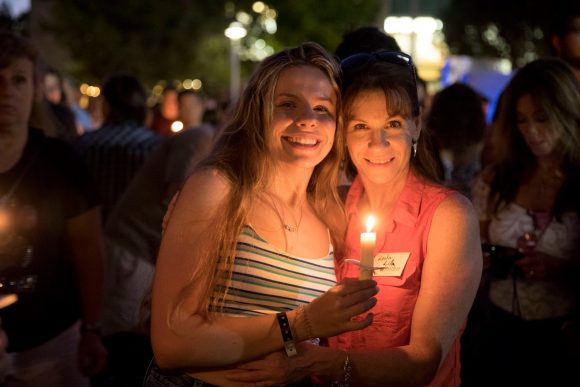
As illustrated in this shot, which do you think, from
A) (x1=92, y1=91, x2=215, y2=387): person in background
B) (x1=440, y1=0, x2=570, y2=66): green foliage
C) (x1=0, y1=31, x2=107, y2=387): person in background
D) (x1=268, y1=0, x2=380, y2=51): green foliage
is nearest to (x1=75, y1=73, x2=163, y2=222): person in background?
(x1=92, y1=91, x2=215, y2=387): person in background

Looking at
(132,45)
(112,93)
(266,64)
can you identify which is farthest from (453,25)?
(266,64)

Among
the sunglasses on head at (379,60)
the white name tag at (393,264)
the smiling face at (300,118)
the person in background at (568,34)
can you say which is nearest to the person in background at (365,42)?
the sunglasses on head at (379,60)

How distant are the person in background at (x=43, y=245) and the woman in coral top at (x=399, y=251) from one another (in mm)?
1299

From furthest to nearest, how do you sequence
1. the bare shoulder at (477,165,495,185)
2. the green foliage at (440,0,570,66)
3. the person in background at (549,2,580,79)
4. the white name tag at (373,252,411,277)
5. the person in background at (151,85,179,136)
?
the green foliage at (440,0,570,66) < the person in background at (151,85,179,136) < the person in background at (549,2,580,79) < the bare shoulder at (477,165,495,185) < the white name tag at (373,252,411,277)

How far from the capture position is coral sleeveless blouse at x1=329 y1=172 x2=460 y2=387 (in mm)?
3102

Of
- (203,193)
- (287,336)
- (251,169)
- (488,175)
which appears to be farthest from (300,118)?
(488,175)

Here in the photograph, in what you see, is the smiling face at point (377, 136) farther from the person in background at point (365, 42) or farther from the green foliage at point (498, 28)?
the green foliage at point (498, 28)

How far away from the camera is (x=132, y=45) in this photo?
35406mm

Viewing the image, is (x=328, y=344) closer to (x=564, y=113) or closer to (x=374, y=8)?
(x=564, y=113)

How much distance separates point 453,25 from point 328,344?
139 feet

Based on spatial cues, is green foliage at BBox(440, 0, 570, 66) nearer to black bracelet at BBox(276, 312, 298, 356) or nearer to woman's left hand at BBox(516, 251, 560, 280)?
woman's left hand at BBox(516, 251, 560, 280)

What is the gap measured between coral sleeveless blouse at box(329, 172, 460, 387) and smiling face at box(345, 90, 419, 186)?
0.47ft

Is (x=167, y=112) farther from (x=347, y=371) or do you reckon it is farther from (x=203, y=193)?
(x=347, y=371)

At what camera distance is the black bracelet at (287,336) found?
2.84m
